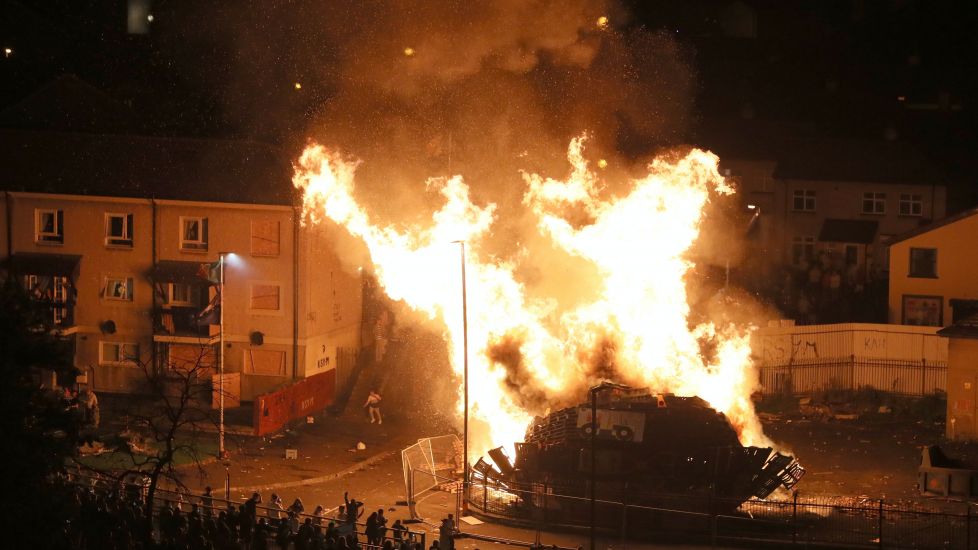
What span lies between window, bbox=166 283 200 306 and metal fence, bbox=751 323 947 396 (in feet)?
59.3

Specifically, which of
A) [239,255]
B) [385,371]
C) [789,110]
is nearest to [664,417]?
[385,371]

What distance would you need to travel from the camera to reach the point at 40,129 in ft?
138

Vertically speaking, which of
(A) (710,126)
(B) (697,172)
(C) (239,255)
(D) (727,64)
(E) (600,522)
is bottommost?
(E) (600,522)

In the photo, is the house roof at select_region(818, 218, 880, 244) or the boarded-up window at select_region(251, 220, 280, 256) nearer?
the boarded-up window at select_region(251, 220, 280, 256)

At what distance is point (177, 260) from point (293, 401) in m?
6.53

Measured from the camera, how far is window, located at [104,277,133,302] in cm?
3747

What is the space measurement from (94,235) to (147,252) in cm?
207

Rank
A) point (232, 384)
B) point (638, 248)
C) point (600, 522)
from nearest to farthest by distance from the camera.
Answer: point (600, 522) → point (638, 248) → point (232, 384)

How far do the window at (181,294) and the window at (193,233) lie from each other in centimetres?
127

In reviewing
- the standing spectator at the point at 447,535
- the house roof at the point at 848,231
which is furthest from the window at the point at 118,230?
the house roof at the point at 848,231

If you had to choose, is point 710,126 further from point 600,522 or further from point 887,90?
point 600,522

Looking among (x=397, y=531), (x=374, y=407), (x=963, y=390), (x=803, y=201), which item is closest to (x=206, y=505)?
(x=397, y=531)

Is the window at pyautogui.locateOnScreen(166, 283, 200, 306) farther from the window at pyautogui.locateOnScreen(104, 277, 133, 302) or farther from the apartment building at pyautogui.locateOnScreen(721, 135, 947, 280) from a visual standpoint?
the apartment building at pyautogui.locateOnScreen(721, 135, 947, 280)

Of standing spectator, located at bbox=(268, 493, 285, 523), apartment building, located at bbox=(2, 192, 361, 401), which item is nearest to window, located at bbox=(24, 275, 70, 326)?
apartment building, located at bbox=(2, 192, 361, 401)
